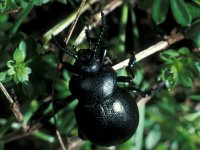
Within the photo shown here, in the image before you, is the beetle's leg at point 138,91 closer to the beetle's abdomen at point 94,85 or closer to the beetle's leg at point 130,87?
the beetle's leg at point 130,87

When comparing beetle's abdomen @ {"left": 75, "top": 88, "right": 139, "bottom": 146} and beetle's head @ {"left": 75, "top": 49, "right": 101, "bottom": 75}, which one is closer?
beetle's abdomen @ {"left": 75, "top": 88, "right": 139, "bottom": 146}

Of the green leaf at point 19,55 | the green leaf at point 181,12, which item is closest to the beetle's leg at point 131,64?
the green leaf at point 181,12

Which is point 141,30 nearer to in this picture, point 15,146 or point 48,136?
point 48,136

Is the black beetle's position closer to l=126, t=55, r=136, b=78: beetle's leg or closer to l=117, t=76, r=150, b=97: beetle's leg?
l=126, t=55, r=136, b=78: beetle's leg

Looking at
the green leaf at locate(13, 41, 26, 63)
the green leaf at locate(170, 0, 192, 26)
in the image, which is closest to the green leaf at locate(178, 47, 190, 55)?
the green leaf at locate(170, 0, 192, 26)

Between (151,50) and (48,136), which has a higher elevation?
(151,50)

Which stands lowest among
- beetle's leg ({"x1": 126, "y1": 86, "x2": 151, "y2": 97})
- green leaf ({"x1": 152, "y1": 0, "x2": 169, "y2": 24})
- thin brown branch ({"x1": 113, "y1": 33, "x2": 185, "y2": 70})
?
beetle's leg ({"x1": 126, "y1": 86, "x2": 151, "y2": 97})

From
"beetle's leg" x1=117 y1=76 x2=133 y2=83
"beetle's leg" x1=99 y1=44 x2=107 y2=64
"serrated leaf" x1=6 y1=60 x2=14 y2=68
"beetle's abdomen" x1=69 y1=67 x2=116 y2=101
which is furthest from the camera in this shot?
"beetle's leg" x1=117 y1=76 x2=133 y2=83

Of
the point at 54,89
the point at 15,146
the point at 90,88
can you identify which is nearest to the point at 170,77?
the point at 90,88
